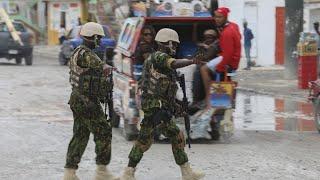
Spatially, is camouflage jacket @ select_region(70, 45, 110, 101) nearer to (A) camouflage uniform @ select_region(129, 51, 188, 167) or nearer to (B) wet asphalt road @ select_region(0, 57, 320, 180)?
(A) camouflage uniform @ select_region(129, 51, 188, 167)

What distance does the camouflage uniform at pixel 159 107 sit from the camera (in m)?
8.05

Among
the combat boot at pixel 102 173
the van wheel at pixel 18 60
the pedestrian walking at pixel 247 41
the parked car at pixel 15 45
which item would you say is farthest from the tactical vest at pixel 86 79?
the van wheel at pixel 18 60

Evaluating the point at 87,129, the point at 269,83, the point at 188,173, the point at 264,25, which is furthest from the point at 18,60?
the point at 188,173

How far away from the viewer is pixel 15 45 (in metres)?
28.5

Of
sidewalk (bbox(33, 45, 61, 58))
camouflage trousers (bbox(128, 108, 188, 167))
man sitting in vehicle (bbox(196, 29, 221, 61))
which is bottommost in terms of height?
sidewalk (bbox(33, 45, 61, 58))

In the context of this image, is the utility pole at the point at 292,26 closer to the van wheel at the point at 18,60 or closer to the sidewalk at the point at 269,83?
the sidewalk at the point at 269,83

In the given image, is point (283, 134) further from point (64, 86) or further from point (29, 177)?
point (64, 86)

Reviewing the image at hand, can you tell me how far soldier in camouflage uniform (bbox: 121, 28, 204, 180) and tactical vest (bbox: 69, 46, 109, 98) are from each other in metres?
0.57

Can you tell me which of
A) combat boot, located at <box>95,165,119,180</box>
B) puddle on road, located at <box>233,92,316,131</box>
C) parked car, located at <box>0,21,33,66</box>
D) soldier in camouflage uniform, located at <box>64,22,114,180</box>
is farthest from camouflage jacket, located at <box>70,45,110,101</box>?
parked car, located at <box>0,21,33,66</box>

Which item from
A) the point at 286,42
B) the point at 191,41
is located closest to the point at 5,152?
the point at 191,41

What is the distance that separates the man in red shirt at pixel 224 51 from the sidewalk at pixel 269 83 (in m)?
7.30

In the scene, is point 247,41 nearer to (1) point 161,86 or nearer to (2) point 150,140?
(1) point 161,86

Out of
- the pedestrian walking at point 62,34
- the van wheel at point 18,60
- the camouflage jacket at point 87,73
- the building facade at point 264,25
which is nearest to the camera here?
the camouflage jacket at point 87,73

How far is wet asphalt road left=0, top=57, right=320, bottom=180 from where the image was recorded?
29.1 ft
